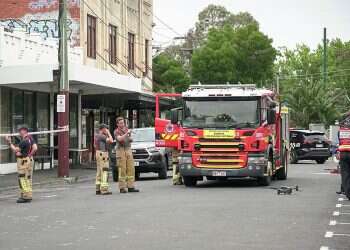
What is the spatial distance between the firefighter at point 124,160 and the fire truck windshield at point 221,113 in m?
1.83

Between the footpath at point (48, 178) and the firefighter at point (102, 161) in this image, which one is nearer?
the firefighter at point (102, 161)

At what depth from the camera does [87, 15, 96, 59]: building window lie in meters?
36.0

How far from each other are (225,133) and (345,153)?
410cm

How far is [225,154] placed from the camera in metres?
19.5

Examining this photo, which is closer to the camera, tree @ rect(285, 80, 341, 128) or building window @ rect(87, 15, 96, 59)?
building window @ rect(87, 15, 96, 59)

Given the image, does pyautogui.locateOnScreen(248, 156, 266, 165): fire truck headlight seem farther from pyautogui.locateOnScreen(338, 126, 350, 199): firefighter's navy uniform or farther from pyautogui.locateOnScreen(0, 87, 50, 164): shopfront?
pyautogui.locateOnScreen(0, 87, 50, 164): shopfront

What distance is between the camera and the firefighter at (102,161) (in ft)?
60.4

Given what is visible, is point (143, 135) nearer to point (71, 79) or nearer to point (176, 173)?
point (71, 79)

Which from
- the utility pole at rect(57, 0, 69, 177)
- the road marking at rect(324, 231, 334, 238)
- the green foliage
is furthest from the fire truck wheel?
the green foliage

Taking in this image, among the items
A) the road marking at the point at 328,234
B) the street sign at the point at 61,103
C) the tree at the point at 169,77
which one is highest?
the tree at the point at 169,77

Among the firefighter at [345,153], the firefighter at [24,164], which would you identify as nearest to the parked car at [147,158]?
the firefighter at [24,164]

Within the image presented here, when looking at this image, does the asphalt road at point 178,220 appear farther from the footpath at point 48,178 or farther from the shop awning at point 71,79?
the shop awning at point 71,79

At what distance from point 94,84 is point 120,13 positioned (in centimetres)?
1187

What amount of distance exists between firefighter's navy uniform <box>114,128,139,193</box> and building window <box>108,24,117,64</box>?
2026 centimetres
